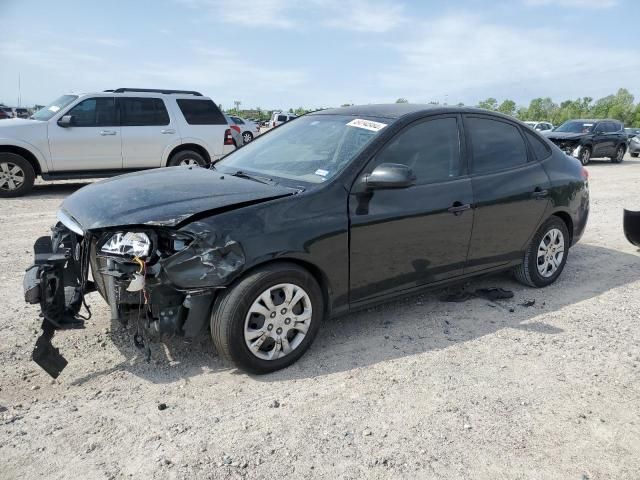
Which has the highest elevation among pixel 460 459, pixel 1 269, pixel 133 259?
pixel 133 259

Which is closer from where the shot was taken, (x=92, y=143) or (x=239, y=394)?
(x=239, y=394)

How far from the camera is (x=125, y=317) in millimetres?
3295

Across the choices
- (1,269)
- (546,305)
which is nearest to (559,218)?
(546,305)

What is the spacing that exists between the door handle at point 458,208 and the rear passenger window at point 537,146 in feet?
4.22

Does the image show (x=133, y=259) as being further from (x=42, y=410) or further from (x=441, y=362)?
(x=441, y=362)

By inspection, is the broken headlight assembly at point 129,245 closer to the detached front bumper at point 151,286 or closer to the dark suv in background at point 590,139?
the detached front bumper at point 151,286

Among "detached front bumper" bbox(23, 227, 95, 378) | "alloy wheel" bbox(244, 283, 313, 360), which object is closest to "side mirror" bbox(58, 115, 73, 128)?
"detached front bumper" bbox(23, 227, 95, 378)

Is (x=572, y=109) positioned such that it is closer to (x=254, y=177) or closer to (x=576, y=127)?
(x=576, y=127)

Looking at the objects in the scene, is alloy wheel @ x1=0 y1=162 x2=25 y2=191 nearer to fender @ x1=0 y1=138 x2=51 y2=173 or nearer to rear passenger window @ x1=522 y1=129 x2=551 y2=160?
fender @ x1=0 y1=138 x2=51 y2=173

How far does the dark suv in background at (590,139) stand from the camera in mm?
19453

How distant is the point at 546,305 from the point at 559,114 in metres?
66.3

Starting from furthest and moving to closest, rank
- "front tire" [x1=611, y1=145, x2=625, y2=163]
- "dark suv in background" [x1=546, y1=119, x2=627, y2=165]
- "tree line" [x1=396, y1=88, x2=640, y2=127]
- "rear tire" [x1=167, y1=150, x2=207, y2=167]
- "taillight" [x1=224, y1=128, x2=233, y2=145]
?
"tree line" [x1=396, y1=88, x2=640, y2=127] < "front tire" [x1=611, y1=145, x2=625, y2=163] < "dark suv in background" [x1=546, y1=119, x2=627, y2=165] < "taillight" [x1=224, y1=128, x2=233, y2=145] < "rear tire" [x1=167, y1=150, x2=207, y2=167]

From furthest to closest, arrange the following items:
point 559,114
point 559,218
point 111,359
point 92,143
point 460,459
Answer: point 559,114
point 92,143
point 559,218
point 111,359
point 460,459

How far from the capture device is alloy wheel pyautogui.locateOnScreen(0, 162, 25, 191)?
954 cm
